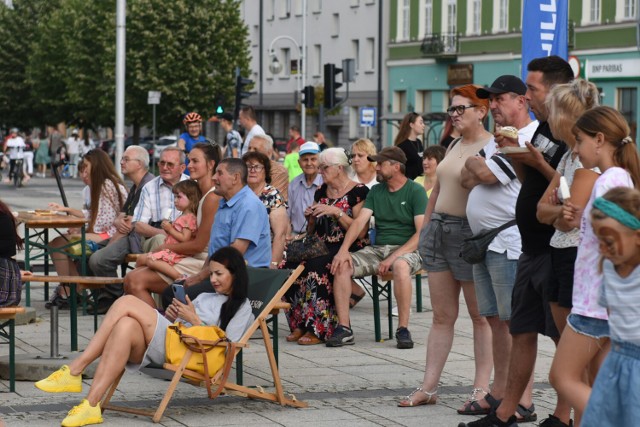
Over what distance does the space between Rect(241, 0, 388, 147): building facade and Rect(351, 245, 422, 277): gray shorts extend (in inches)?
1982

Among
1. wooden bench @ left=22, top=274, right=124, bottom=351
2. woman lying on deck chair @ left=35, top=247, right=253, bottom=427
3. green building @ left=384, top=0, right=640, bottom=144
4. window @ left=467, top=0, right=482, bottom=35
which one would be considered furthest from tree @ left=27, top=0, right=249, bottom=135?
woman lying on deck chair @ left=35, top=247, right=253, bottom=427

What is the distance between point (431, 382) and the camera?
8.60 meters

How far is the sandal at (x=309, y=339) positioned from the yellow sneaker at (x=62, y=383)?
11.4 ft

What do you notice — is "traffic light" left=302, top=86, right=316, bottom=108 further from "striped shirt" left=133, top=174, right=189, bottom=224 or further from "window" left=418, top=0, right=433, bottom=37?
"striped shirt" left=133, top=174, right=189, bottom=224

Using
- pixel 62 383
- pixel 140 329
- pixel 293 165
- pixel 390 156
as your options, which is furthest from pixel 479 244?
pixel 293 165

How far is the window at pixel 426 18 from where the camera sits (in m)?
61.7

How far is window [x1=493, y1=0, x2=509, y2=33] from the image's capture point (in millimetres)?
55219

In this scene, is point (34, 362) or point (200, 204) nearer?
point (34, 362)

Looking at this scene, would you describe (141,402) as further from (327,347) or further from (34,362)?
(327,347)

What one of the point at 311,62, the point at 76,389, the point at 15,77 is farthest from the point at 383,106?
the point at 76,389

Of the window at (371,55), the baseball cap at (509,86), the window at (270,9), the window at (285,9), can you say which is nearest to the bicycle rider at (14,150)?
the window at (371,55)

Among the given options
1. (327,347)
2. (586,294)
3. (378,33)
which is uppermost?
(378,33)

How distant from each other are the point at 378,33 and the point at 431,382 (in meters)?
57.0

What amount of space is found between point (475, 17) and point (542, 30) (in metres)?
47.0
